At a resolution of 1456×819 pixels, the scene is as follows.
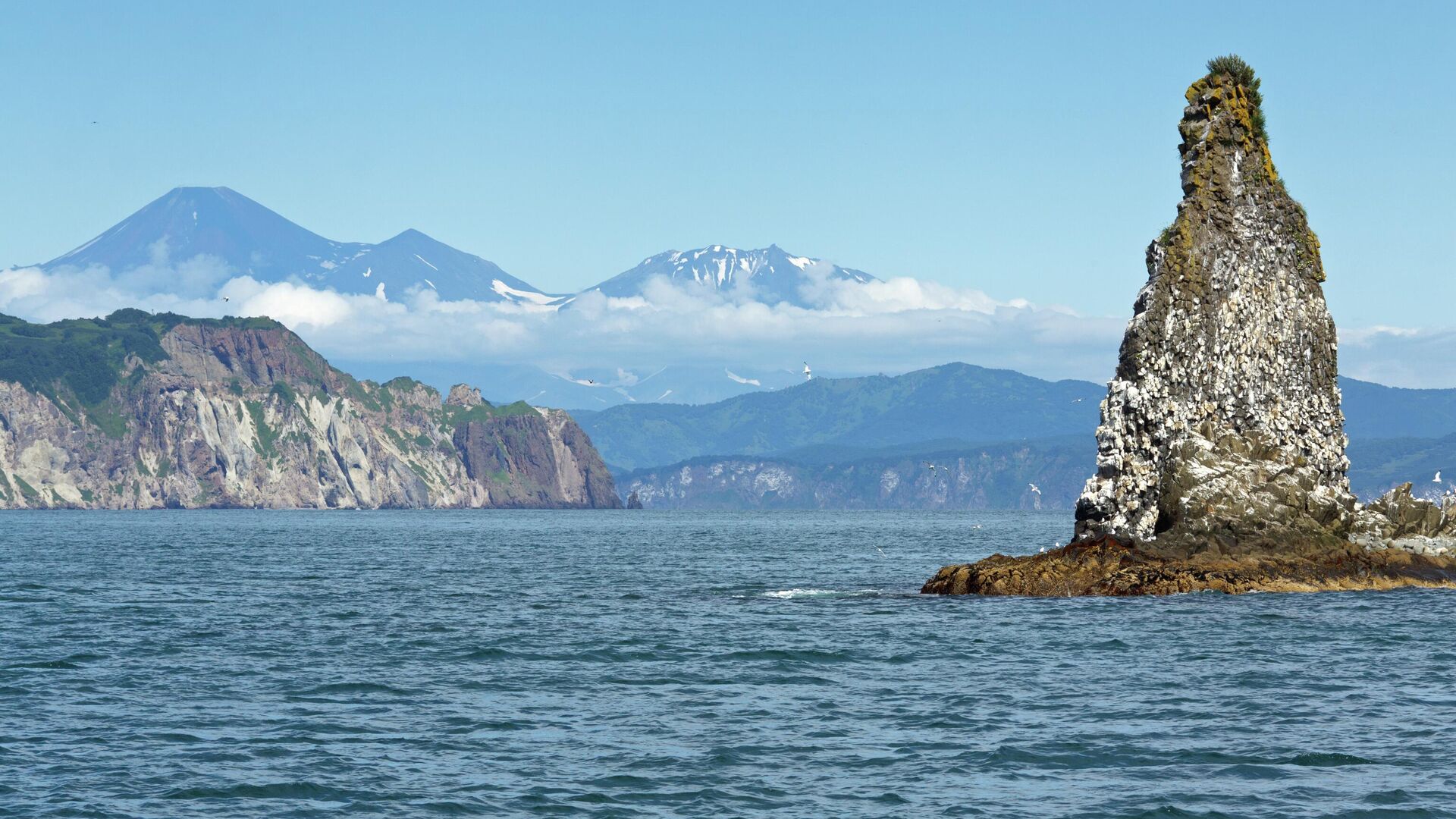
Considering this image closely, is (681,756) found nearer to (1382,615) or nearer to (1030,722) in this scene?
(1030,722)

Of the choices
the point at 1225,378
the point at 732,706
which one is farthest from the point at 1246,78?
the point at 732,706

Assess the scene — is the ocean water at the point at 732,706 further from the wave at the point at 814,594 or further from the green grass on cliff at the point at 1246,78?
the green grass on cliff at the point at 1246,78

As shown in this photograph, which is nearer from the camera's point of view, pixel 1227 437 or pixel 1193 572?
pixel 1193 572

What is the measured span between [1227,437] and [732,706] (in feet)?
138

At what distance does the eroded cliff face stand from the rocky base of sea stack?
1066 millimetres

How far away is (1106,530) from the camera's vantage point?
80312mm

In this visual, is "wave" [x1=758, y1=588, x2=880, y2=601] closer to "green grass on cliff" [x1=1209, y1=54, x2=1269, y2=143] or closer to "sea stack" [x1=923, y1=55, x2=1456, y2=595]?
"sea stack" [x1=923, y1=55, x2=1456, y2=595]

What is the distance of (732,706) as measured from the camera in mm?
44562

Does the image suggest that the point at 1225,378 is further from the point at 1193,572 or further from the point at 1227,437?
the point at 1193,572

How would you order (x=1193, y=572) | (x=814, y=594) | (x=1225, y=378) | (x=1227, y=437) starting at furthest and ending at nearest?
(x=814, y=594)
(x=1225, y=378)
(x=1227, y=437)
(x=1193, y=572)

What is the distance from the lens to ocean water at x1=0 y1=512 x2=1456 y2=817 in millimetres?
33094

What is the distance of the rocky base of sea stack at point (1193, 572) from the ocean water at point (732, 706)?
2.09 m

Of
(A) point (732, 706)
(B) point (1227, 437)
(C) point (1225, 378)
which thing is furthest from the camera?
(C) point (1225, 378)

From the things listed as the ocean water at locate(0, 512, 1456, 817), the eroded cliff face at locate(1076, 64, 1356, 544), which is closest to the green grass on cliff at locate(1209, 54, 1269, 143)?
the eroded cliff face at locate(1076, 64, 1356, 544)
